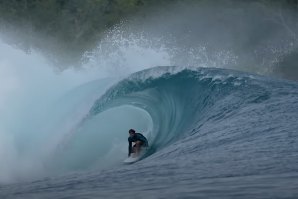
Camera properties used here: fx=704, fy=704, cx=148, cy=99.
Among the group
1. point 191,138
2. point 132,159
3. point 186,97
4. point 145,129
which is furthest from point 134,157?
point 186,97

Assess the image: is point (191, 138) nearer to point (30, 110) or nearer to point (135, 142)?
point (135, 142)

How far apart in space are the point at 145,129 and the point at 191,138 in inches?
138

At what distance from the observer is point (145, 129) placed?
15.0m

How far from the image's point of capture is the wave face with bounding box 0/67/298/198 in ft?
22.9

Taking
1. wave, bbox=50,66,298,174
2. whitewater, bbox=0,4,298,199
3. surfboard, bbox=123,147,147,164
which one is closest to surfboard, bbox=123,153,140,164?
surfboard, bbox=123,147,147,164

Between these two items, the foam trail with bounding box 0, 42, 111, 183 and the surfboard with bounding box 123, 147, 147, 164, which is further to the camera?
the foam trail with bounding box 0, 42, 111, 183

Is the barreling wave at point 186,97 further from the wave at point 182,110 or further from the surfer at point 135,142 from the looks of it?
the surfer at point 135,142

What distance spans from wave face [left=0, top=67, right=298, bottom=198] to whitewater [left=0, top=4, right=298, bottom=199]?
0.02m

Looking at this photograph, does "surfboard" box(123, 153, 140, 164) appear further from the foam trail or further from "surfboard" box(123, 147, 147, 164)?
the foam trail

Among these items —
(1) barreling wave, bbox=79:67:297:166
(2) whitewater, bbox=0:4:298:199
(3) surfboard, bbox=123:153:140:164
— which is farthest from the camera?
(1) barreling wave, bbox=79:67:297:166

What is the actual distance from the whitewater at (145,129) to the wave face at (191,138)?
0.02m

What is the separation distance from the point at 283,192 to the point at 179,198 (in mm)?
910

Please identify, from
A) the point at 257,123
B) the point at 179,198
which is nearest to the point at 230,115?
the point at 257,123

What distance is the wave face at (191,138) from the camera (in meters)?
6.98
